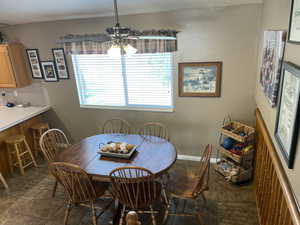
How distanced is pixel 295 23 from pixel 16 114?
13.5ft

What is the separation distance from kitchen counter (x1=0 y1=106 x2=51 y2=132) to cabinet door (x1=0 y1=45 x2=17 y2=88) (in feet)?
1.54

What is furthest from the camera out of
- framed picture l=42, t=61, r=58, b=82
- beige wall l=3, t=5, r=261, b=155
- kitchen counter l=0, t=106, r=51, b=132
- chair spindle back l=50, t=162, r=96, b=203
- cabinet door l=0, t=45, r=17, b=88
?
framed picture l=42, t=61, r=58, b=82

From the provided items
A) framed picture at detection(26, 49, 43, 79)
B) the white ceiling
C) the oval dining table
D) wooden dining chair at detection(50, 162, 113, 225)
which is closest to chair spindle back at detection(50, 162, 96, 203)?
wooden dining chair at detection(50, 162, 113, 225)

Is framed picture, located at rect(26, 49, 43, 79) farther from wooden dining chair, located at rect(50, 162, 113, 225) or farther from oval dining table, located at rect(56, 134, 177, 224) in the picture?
wooden dining chair, located at rect(50, 162, 113, 225)

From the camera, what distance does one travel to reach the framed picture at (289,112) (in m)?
1.21

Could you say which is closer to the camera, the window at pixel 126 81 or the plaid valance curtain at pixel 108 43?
the plaid valance curtain at pixel 108 43

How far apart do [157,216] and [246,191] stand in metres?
1.27

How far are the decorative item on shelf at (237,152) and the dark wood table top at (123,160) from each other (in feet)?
3.10

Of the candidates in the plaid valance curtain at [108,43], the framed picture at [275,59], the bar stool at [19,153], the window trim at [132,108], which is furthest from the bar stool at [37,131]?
the framed picture at [275,59]

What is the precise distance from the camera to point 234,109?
3.22 meters

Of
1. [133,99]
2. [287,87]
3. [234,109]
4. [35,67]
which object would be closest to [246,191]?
[234,109]

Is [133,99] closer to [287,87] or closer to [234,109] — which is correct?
[234,109]

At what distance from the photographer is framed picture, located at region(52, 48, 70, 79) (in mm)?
3761

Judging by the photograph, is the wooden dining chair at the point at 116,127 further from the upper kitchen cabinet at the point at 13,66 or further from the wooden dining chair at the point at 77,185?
the upper kitchen cabinet at the point at 13,66
